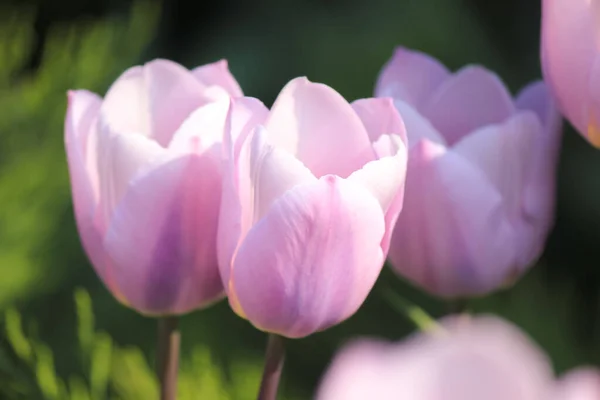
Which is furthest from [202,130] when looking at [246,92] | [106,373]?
[246,92]

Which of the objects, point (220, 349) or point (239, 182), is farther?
point (220, 349)

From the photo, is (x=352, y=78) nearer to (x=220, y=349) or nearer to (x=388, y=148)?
(x=220, y=349)

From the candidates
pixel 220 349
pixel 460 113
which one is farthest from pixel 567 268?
pixel 460 113

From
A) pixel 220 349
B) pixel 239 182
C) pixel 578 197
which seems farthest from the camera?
pixel 578 197

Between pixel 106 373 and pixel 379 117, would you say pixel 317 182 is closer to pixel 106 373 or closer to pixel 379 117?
pixel 379 117

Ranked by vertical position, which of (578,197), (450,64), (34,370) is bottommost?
(578,197)

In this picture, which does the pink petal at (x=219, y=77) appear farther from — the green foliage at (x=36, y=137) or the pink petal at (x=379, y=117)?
the green foliage at (x=36, y=137)

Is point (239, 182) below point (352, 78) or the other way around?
the other way around
